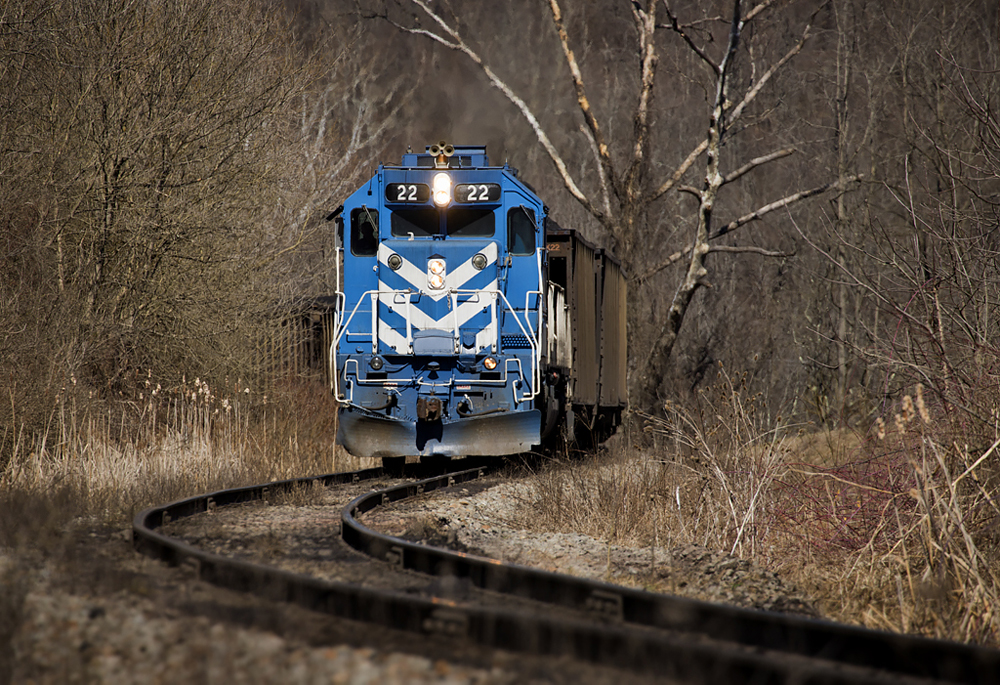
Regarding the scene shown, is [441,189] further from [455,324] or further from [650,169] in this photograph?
[650,169]

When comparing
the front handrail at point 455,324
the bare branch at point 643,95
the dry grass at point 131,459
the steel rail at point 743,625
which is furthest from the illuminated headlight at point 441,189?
the bare branch at point 643,95

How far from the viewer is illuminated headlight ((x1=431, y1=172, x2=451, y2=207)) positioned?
10516mm

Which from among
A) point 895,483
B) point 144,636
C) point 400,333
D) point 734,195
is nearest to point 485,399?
point 400,333

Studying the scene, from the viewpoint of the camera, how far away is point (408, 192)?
10.6m

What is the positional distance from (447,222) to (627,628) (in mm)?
7557

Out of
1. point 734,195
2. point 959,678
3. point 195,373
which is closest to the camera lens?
point 959,678

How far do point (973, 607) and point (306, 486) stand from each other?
19.5 feet

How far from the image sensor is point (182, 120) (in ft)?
43.3

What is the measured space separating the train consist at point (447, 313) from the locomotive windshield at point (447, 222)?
11mm

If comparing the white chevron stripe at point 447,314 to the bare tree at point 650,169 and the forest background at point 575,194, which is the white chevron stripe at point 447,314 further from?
the bare tree at point 650,169

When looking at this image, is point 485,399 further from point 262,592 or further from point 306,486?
point 262,592

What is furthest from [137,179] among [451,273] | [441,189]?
[451,273]

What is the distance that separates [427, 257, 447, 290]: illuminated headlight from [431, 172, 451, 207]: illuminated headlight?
2.19 ft

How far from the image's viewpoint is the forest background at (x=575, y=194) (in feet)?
20.3
